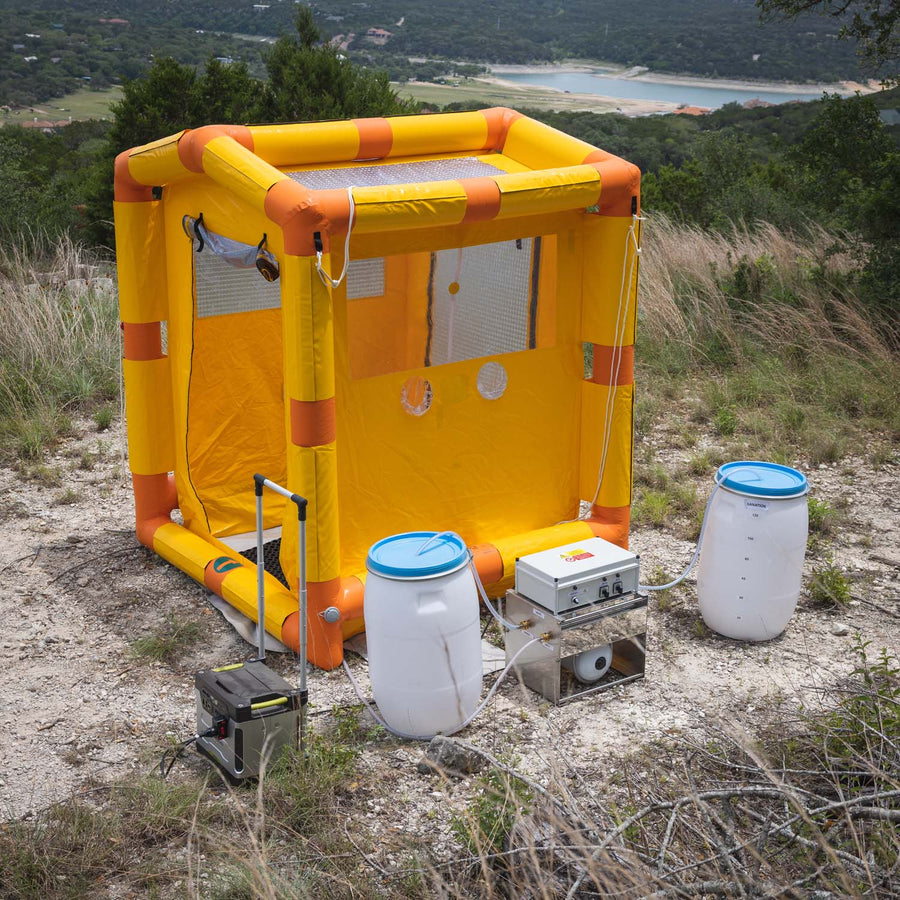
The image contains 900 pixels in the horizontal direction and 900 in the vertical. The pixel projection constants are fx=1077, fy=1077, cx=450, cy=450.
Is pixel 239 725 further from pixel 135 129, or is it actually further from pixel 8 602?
pixel 135 129

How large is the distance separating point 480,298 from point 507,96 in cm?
3894

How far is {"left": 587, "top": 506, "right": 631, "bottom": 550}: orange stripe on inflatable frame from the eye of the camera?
5.23m

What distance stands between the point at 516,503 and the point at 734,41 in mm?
46982

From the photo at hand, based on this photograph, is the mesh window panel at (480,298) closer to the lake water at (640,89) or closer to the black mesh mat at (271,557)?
the black mesh mat at (271,557)

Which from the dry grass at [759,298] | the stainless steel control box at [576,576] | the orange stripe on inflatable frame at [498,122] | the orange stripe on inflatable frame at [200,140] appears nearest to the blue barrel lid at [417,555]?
the stainless steel control box at [576,576]

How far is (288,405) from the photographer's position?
14.0ft

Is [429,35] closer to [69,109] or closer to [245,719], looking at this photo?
[69,109]

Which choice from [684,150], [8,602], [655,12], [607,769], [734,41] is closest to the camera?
[607,769]

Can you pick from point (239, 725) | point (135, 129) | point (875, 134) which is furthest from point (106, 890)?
point (135, 129)

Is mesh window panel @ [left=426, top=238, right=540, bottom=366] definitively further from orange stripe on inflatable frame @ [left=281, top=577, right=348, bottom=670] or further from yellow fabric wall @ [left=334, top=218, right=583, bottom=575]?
orange stripe on inflatable frame @ [left=281, top=577, right=348, bottom=670]

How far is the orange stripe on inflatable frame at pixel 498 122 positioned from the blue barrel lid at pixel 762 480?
1949 millimetres

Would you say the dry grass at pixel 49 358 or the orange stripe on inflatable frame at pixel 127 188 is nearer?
the orange stripe on inflatable frame at pixel 127 188

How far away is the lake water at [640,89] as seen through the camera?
42.0 metres

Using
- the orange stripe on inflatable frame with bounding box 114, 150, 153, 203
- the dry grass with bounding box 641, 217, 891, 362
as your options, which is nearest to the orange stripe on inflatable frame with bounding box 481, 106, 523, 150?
the orange stripe on inflatable frame with bounding box 114, 150, 153, 203
